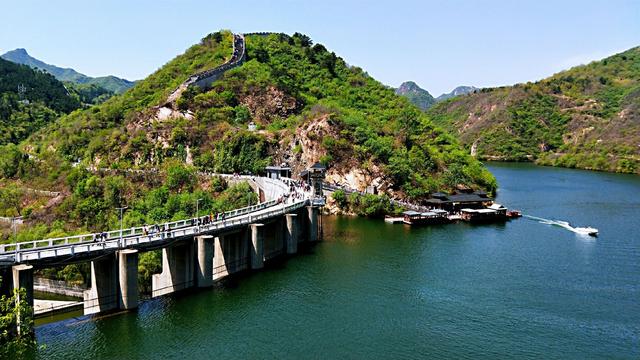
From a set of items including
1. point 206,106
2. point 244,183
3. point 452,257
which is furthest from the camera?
point 206,106

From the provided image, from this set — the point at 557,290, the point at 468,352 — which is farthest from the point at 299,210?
the point at 468,352

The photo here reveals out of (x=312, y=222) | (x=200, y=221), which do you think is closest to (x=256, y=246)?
(x=200, y=221)

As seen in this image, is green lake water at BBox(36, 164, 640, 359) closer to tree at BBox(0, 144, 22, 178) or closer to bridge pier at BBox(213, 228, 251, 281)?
bridge pier at BBox(213, 228, 251, 281)

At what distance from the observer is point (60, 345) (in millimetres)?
44656

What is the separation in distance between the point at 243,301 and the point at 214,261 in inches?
361

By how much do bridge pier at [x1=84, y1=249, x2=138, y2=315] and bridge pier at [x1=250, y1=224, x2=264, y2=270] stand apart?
1870 cm

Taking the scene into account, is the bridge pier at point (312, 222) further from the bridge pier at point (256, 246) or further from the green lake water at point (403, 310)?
the bridge pier at point (256, 246)

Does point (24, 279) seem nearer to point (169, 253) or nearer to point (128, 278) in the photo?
point (128, 278)

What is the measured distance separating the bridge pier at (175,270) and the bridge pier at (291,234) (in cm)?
2033

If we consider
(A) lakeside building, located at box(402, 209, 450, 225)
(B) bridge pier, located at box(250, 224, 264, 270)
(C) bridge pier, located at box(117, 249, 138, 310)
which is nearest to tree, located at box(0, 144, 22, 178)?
(B) bridge pier, located at box(250, 224, 264, 270)

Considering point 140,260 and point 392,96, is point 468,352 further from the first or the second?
point 392,96

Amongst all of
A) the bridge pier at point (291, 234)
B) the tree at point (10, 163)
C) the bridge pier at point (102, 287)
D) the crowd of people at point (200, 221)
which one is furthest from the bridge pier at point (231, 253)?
the tree at point (10, 163)

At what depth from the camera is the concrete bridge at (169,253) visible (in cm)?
4659

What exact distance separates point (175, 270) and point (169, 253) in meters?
1.86
